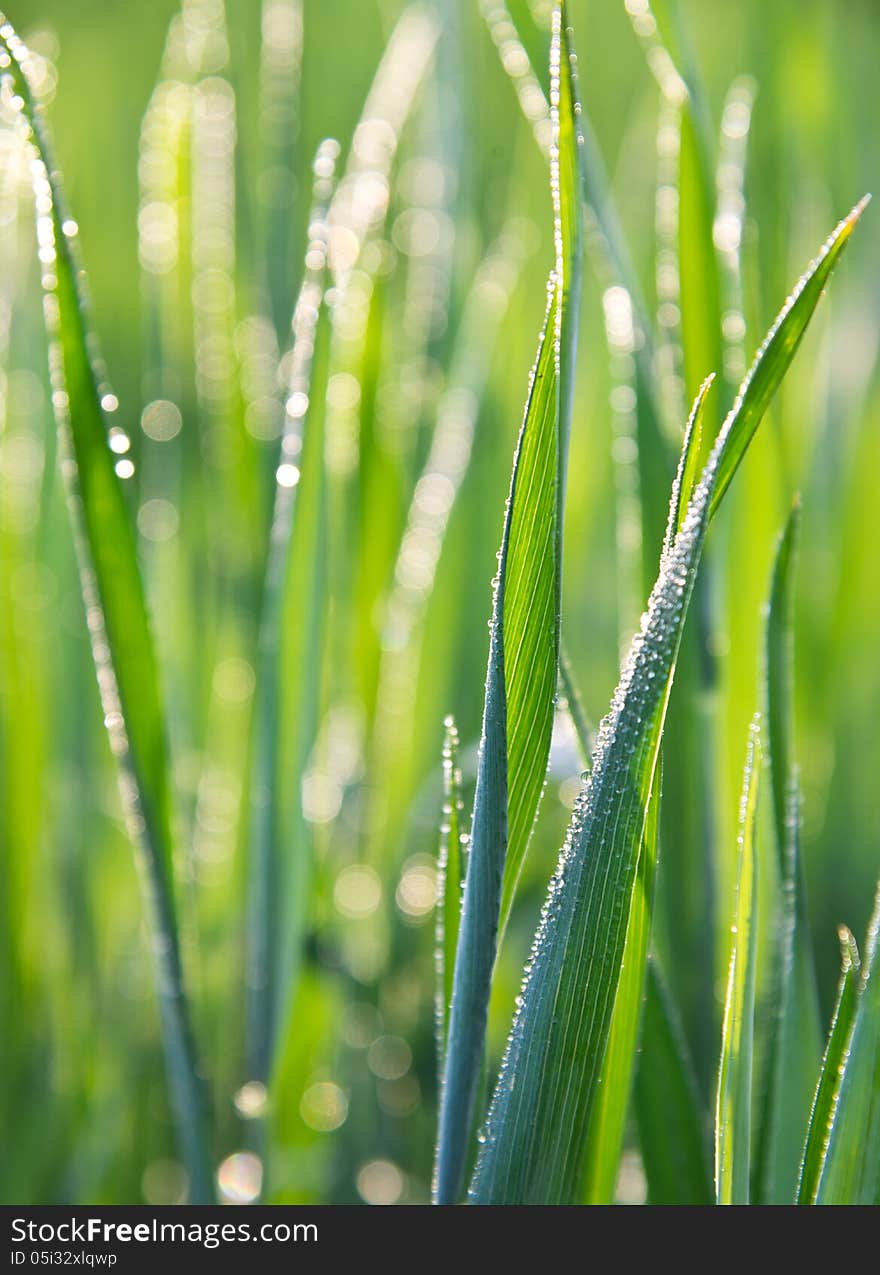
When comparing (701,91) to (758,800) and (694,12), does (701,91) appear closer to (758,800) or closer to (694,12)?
(758,800)

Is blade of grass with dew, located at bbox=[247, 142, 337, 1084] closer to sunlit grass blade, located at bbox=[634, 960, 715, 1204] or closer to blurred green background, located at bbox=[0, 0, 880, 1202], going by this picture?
blurred green background, located at bbox=[0, 0, 880, 1202]

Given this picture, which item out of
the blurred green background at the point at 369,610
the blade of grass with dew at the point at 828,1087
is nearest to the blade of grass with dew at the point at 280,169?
the blurred green background at the point at 369,610

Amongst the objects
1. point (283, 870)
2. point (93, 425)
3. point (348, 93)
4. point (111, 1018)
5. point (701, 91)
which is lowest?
point (111, 1018)

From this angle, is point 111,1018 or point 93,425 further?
point 111,1018

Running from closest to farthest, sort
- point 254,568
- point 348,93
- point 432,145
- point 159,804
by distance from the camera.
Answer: point 159,804
point 254,568
point 432,145
point 348,93

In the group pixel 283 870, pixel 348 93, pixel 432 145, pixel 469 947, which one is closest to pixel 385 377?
pixel 432 145

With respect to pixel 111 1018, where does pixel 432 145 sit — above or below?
above

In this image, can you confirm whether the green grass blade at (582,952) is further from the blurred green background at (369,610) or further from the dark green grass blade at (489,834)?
the blurred green background at (369,610)
